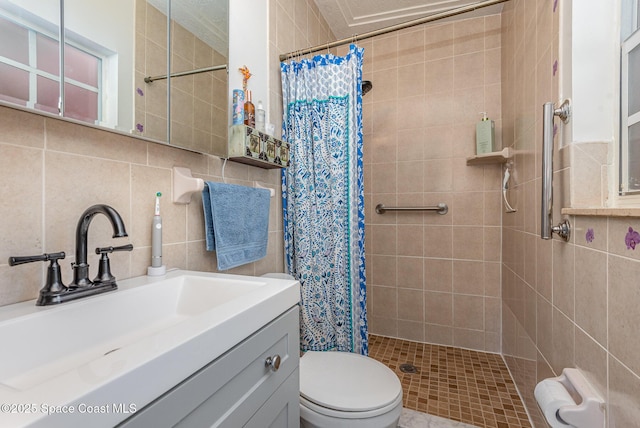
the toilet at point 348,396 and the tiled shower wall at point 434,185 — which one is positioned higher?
the tiled shower wall at point 434,185

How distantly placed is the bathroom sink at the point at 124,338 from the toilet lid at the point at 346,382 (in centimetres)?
46

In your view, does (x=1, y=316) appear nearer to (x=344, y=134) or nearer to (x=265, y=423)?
(x=265, y=423)

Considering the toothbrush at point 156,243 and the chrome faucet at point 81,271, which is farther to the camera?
the toothbrush at point 156,243

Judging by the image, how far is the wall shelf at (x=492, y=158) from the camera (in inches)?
76.0

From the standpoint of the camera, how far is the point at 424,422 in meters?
1.47

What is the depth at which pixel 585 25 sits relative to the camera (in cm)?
94

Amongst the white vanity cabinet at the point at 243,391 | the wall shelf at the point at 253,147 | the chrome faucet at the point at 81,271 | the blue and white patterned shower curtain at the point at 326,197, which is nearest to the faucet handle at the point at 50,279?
the chrome faucet at the point at 81,271

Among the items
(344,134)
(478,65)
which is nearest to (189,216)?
(344,134)

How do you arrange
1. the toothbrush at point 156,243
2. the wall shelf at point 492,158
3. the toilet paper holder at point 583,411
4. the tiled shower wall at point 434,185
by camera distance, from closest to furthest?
the toilet paper holder at point 583,411 → the toothbrush at point 156,243 → the wall shelf at point 492,158 → the tiled shower wall at point 434,185

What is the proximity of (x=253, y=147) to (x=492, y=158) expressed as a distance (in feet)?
5.38

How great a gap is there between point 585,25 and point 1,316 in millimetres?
1711

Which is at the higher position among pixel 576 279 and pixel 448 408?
pixel 576 279

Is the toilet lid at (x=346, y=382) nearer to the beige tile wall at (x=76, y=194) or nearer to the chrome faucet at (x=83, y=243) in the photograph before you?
the beige tile wall at (x=76, y=194)

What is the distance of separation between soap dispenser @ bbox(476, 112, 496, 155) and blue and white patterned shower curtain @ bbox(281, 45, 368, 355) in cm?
102
